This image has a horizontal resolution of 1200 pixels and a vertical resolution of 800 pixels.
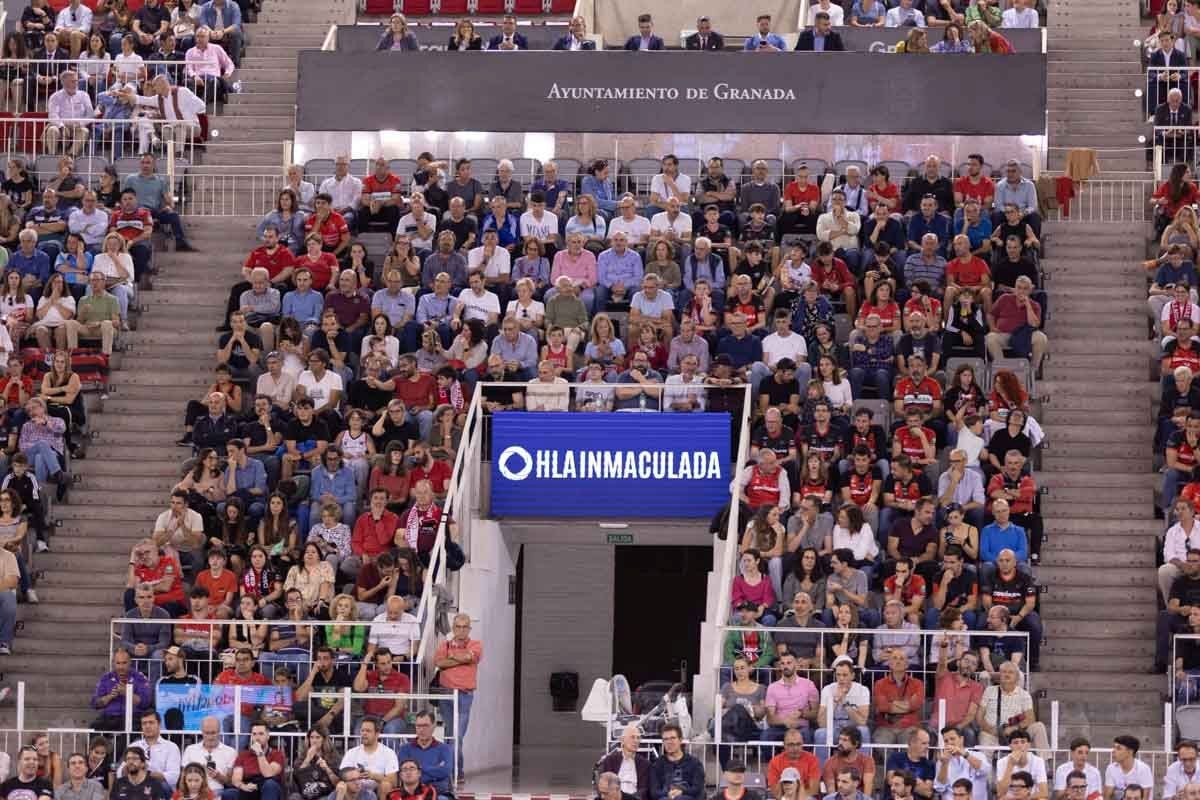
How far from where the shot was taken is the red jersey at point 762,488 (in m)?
28.0

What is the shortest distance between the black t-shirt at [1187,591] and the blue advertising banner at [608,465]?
456 centimetres

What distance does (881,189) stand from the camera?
1277 inches

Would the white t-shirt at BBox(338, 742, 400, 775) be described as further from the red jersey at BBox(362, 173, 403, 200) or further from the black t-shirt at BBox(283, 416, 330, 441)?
the red jersey at BBox(362, 173, 403, 200)

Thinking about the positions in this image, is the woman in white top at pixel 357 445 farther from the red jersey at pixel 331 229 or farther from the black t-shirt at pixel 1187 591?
the black t-shirt at pixel 1187 591

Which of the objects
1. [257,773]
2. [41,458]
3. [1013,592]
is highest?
[41,458]

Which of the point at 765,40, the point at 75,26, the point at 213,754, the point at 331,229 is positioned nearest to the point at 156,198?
the point at 331,229

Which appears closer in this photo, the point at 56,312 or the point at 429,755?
the point at 429,755

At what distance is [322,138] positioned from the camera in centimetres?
3541

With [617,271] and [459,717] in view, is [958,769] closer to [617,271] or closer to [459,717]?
[459,717]

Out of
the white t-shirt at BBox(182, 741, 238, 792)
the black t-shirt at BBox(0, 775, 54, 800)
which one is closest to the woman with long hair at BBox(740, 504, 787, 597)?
the white t-shirt at BBox(182, 741, 238, 792)

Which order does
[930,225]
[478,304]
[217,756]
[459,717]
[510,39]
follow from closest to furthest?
[217,756] → [459,717] → [478,304] → [930,225] → [510,39]

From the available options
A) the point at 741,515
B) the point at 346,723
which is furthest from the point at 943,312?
the point at 346,723

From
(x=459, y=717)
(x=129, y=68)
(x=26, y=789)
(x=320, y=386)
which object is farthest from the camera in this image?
(x=129, y=68)

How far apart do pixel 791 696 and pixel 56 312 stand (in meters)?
9.41
